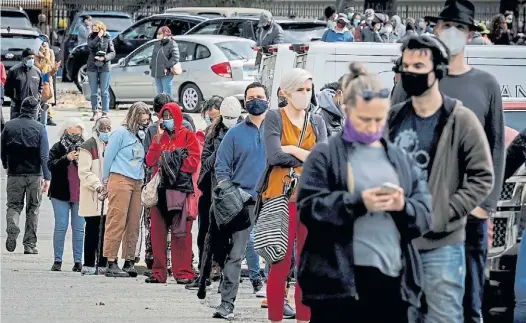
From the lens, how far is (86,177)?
540 inches

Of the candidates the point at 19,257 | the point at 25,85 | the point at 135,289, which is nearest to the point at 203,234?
the point at 135,289

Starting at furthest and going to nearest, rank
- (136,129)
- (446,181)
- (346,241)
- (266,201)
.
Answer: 1. (136,129)
2. (266,201)
3. (446,181)
4. (346,241)

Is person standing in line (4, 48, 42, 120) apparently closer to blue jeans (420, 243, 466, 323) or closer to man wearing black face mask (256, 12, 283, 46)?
man wearing black face mask (256, 12, 283, 46)

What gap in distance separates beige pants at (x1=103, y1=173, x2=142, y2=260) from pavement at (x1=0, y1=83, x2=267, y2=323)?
30cm

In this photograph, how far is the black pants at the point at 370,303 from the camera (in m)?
6.03

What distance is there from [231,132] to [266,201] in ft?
4.93

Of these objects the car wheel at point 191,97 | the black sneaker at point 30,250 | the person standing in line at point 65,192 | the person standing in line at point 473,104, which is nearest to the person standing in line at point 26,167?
the black sneaker at point 30,250

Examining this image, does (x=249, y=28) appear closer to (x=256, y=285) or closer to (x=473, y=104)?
(x=256, y=285)

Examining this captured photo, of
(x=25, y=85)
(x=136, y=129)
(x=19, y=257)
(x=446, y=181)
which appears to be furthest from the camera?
(x=25, y=85)

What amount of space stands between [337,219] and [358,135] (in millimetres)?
362

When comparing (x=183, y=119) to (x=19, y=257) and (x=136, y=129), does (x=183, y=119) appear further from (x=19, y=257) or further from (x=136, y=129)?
(x=19, y=257)

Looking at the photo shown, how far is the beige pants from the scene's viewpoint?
13.4 metres

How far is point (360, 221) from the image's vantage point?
5.96 m

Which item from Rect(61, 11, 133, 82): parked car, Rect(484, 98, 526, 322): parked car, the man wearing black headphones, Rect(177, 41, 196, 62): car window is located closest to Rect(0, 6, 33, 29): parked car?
Rect(61, 11, 133, 82): parked car
